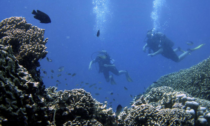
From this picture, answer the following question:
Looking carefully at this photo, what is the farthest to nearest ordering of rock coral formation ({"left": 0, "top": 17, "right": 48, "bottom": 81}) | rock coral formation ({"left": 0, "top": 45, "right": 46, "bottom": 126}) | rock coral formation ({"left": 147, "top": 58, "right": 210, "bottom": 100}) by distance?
rock coral formation ({"left": 147, "top": 58, "right": 210, "bottom": 100}), rock coral formation ({"left": 0, "top": 17, "right": 48, "bottom": 81}), rock coral formation ({"left": 0, "top": 45, "right": 46, "bottom": 126})

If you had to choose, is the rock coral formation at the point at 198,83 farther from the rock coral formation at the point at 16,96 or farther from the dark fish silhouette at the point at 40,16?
the dark fish silhouette at the point at 40,16

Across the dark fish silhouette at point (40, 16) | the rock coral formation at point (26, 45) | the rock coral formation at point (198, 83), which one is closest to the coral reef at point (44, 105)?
the rock coral formation at point (26, 45)

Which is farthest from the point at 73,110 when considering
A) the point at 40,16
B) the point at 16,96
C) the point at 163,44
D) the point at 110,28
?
the point at 110,28

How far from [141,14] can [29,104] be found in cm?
8500

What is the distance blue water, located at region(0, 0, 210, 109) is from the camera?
62.5 metres

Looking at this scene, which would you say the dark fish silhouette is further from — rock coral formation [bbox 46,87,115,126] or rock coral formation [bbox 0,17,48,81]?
rock coral formation [bbox 46,87,115,126]

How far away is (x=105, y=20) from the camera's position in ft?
273

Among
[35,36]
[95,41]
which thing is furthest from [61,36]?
[35,36]

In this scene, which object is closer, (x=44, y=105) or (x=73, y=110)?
(x=44, y=105)

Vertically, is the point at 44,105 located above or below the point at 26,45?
below

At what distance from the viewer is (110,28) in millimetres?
100875

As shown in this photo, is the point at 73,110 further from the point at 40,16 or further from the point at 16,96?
the point at 40,16

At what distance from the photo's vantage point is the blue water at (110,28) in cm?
6247

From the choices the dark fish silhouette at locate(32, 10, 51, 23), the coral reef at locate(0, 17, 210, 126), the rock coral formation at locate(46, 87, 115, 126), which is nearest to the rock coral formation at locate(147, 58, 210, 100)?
the coral reef at locate(0, 17, 210, 126)
